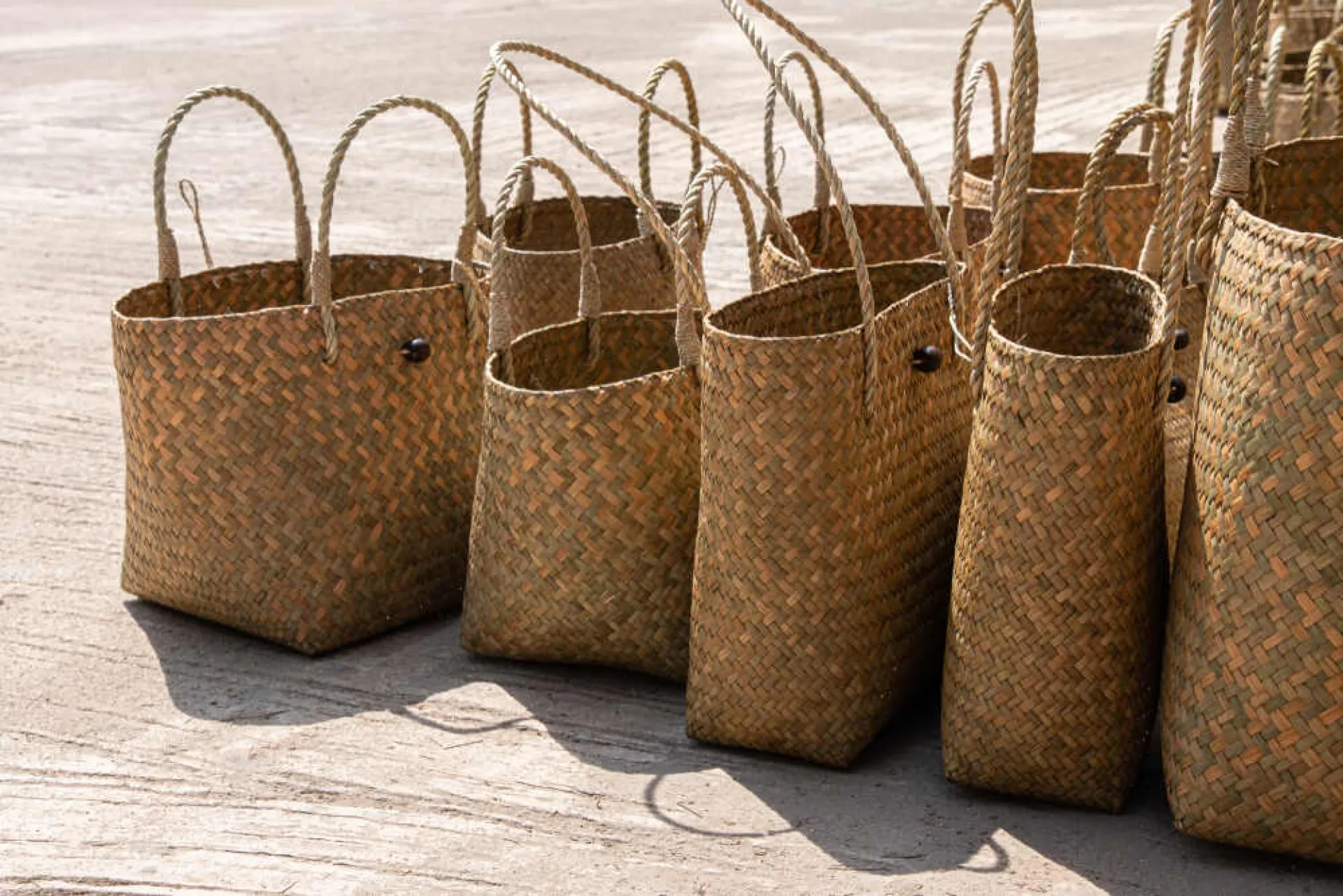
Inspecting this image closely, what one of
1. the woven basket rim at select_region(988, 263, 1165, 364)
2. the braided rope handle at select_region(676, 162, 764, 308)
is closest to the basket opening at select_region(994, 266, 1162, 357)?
the woven basket rim at select_region(988, 263, 1165, 364)

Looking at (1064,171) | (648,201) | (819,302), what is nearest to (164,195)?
(648,201)

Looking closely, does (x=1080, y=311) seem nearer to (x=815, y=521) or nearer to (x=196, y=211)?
(x=815, y=521)

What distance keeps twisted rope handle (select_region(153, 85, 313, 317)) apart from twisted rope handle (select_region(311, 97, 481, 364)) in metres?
0.21

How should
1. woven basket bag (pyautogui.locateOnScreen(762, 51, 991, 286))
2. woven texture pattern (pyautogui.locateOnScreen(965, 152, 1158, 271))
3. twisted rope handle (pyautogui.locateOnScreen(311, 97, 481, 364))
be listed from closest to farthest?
twisted rope handle (pyautogui.locateOnScreen(311, 97, 481, 364)), woven texture pattern (pyautogui.locateOnScreen(965, 152, 1158, 271)), woven basket bag (pyautogui.locateOnScreen(762, 51, 991, 286))

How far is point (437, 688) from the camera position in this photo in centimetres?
280

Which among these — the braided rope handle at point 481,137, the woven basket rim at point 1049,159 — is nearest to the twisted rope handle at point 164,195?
the braided rope handle at point 481,137

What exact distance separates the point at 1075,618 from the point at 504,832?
836mm

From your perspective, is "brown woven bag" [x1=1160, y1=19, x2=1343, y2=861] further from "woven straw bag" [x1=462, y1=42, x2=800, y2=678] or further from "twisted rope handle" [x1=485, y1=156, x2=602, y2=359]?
"twisted rope handle" [x1=485, y1=156, x2=602, y2=359]

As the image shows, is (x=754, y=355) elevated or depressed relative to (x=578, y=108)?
elevated

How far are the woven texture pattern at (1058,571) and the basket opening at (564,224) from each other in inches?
72.1

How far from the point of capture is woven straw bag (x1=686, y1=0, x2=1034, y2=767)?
2332 mm

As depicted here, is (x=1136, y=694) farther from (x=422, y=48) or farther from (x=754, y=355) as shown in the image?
(x=422, y=48)

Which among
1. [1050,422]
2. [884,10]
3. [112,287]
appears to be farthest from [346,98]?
[1050,422]

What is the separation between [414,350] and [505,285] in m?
0.21
